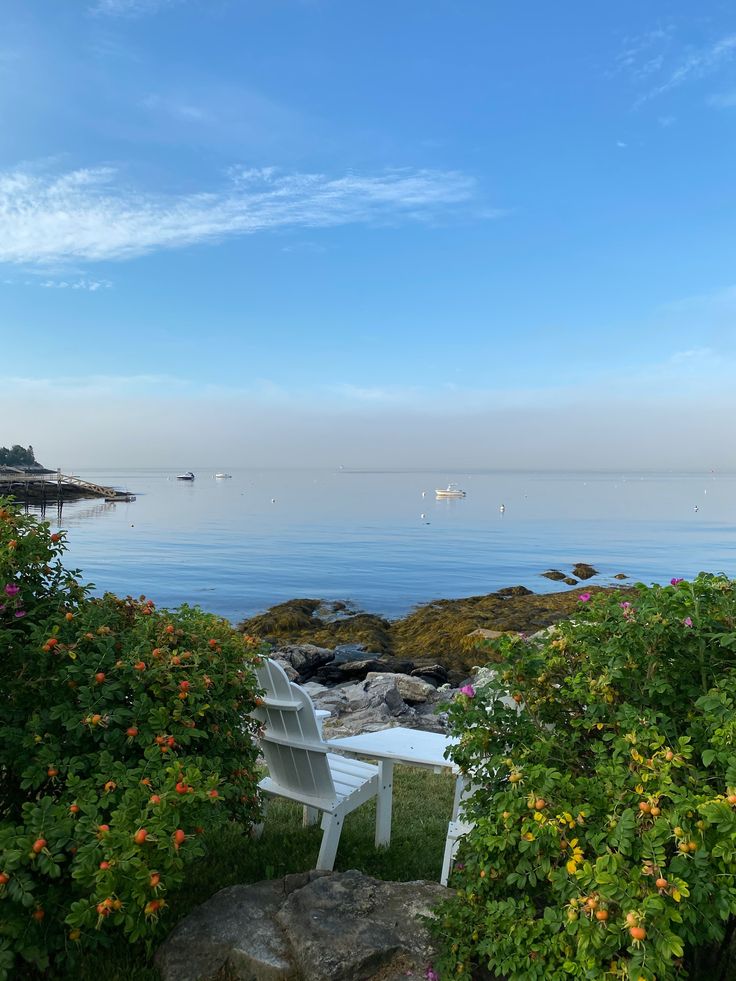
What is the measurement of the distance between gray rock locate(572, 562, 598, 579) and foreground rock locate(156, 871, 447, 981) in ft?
99.5

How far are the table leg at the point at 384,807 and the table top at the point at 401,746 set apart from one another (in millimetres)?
107

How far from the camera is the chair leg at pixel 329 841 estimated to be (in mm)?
4434

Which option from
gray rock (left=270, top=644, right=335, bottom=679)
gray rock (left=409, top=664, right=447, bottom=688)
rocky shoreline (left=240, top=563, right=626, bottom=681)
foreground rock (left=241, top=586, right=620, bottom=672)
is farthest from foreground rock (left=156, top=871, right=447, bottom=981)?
gray rock (left=270, top=644, right=335, bottom=679)

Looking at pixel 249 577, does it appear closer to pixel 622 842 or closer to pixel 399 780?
pixel 399 780

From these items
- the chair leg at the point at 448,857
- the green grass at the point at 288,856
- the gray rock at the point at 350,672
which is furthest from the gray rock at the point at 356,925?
the gray rock at the point at 350,672

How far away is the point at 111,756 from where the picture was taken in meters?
3.01

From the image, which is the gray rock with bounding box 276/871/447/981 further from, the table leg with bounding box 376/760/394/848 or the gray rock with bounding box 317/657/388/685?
the gray rock with bounding box 317/657/388/685

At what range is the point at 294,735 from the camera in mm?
4688

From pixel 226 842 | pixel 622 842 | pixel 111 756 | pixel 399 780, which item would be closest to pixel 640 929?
pixel 622 842

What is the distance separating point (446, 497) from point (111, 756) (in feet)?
319

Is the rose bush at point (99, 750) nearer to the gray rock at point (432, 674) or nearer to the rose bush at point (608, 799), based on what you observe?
the rose bush at point (608, 799)

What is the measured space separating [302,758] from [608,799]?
8.26ft

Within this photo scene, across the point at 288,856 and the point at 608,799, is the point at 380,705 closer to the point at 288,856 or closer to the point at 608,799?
the point at 288,856

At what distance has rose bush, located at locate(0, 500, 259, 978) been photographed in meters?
2.51
